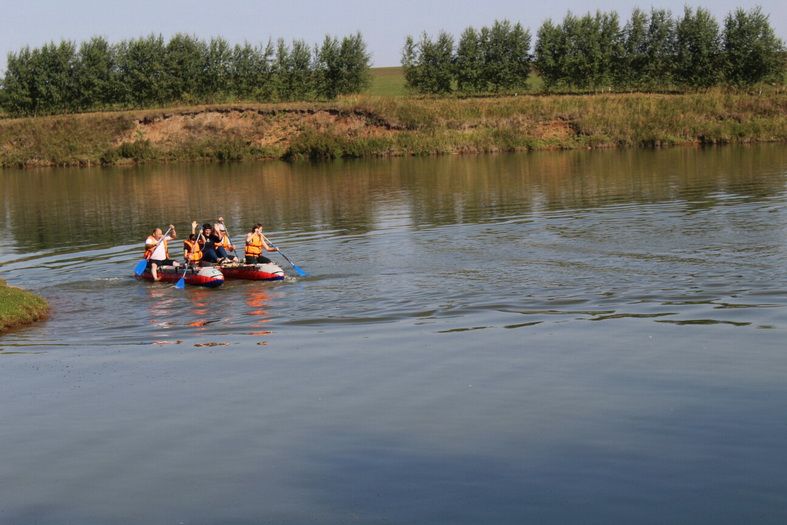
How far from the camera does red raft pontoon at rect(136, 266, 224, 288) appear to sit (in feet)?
90.5

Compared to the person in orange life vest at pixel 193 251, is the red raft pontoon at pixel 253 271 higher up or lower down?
lower down

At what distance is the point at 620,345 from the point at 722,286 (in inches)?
246

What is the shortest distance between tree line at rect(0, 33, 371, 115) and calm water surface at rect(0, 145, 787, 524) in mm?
77652

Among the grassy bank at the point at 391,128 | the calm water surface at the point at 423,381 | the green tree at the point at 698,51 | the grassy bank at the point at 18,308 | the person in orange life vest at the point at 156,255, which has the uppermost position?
the green tree at the point at 698,51

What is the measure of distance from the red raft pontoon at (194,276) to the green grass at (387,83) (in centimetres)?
8549

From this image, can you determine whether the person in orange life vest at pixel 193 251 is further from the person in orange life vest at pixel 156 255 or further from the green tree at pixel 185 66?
the green tree at pixel 185 66

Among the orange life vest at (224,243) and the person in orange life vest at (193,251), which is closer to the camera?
the person in orange life vest at (193,251)

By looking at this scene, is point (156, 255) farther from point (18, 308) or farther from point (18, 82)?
point (18, 82)

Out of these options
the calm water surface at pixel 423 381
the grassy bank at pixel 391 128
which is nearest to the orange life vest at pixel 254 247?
the calm water surface at pixel 423 381

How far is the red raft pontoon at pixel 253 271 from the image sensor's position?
27.7m

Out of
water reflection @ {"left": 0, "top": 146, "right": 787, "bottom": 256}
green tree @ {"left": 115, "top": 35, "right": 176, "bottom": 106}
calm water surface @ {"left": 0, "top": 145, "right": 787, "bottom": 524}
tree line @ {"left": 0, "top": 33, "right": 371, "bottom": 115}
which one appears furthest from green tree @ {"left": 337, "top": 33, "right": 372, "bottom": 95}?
calm water surface @ {"left": 0, "top": 145, "right": 787, "bottom": 524}

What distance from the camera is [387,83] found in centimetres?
14750

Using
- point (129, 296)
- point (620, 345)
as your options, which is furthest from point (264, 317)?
point (620, 345)

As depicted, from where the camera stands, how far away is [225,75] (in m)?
113
